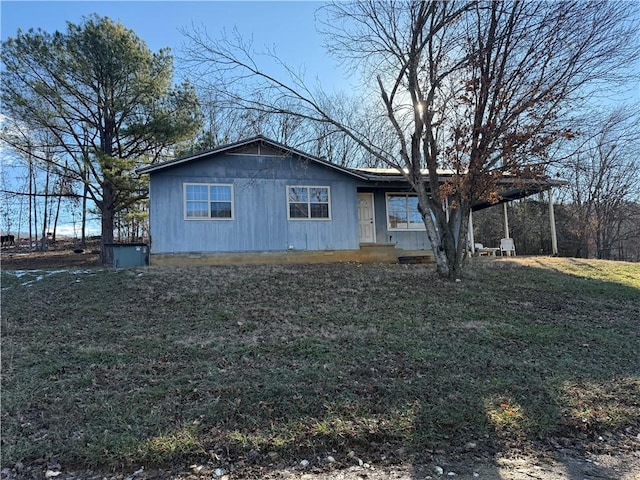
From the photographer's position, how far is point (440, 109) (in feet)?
33.8

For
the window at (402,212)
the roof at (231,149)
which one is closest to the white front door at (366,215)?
the window at (402,212)

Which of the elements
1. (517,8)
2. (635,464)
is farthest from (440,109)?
(635,464)

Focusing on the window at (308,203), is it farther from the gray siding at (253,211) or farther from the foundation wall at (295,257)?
the foundation wall at (295,257)

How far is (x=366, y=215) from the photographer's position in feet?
52.3

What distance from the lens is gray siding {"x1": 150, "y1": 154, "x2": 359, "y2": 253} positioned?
12.9 meters

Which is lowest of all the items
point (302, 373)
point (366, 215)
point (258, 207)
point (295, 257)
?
point (302, 373)

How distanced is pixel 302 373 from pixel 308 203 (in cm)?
1000

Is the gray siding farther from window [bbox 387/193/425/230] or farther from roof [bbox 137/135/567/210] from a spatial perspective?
window [bbox 387/193/425/230]

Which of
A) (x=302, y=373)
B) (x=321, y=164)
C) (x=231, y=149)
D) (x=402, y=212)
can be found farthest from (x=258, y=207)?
(x=302, y=373)

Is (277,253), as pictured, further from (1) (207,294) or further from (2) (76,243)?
(2) (76,243)

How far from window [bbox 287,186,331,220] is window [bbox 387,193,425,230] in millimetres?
2958

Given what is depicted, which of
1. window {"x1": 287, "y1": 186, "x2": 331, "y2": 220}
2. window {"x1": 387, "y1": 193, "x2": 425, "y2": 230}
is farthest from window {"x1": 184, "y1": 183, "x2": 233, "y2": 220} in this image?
window {"x1": 387, "y1": 193, "x2": 425, "y2": 230}

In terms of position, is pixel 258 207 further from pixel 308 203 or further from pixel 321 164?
pixel 321 164

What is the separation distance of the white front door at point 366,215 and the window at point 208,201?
5128 millimetres
